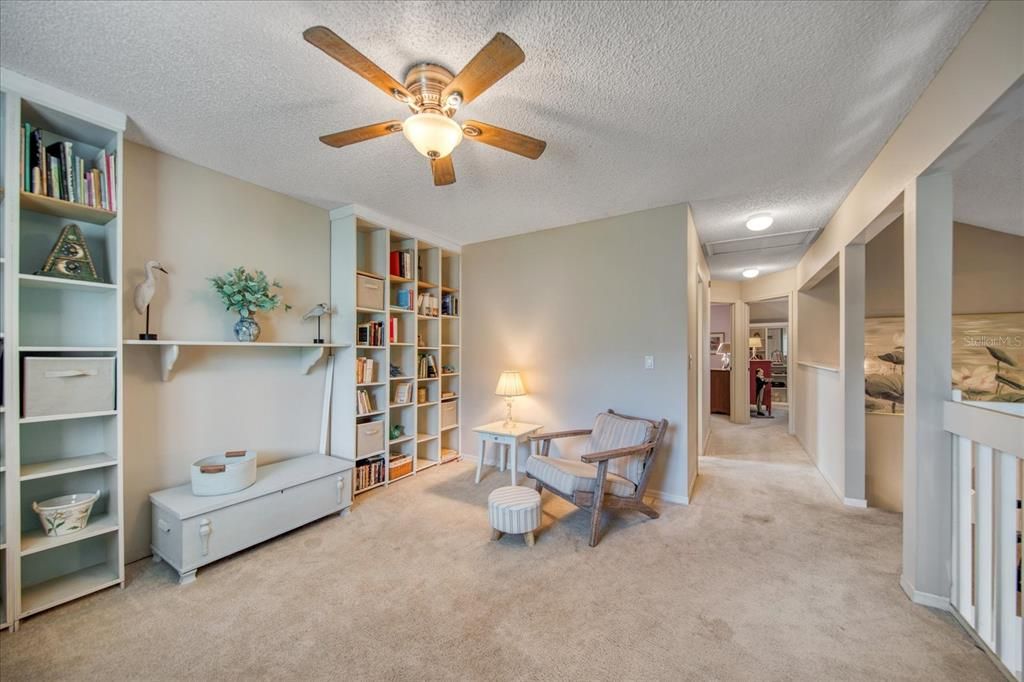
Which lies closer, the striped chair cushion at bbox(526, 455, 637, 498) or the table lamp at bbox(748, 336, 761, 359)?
the striped chair cushion at bbox(526, 455, 637, 498)

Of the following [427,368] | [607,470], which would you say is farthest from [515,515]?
[427,368]

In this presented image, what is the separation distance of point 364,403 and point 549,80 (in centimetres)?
276

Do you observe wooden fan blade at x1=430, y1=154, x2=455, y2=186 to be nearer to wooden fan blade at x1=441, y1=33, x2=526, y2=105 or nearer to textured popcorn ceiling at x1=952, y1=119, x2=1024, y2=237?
wooden fan blade at x1=441, y1=33, x2=526, y2=105

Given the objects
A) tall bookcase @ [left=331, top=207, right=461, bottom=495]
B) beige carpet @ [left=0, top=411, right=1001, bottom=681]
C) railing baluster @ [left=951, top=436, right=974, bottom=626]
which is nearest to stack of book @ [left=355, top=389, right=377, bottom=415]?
tall bookcase @ [left=331, top=207, right=461, bottom=495]

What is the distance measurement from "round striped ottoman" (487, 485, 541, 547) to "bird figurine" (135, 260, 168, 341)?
2.29 m

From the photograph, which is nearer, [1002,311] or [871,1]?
[871,1]

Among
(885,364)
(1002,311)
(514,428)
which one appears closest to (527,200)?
(514,428)

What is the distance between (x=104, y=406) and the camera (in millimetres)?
1968

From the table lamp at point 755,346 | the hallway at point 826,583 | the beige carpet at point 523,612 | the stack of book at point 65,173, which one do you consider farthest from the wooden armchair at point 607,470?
the table lamp at point 755,346

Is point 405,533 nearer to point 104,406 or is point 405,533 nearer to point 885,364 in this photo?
point 104,406

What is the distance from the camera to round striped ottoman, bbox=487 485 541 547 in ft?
8.05

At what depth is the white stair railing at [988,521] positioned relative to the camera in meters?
1.51

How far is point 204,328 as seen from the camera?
262 centimetres

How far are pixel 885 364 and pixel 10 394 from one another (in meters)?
6.17
